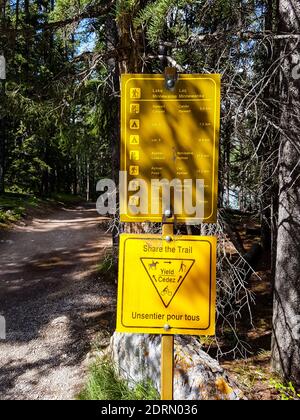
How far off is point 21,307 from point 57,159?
68.6 ft

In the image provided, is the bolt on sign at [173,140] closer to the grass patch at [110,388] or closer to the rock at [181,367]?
the rock at [181,367]

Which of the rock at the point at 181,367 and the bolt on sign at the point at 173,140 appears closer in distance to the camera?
the bolt on sign at the point at 173,140

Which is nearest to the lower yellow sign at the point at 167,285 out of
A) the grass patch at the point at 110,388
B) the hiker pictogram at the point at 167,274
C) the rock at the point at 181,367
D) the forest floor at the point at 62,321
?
the hiker pictogram at the point at 167,274

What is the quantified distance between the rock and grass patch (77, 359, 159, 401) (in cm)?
9

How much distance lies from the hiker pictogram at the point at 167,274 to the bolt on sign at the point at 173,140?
286 mm

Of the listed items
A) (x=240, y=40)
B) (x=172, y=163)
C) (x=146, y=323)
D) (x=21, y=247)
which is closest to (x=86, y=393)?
(x=146, y=323)

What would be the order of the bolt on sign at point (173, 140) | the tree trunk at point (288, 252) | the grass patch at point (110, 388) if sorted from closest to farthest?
the bolt on sign at point (173, 140)
the grass patch at point (110, 388)
the tree trunk at point (288, 252)

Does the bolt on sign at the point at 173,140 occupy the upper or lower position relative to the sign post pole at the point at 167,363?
upper

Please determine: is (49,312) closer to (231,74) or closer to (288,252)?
(288,252)

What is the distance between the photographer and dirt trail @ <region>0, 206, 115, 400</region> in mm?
5184

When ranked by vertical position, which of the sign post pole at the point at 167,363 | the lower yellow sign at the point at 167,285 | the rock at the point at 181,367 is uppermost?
the lower yellow sign at the point at 167,285

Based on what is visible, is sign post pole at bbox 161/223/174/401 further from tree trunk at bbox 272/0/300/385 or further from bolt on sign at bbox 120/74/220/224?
tree trunk at bbox 272/0/300/385

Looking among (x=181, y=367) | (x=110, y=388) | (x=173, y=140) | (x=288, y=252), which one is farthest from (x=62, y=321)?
(x=173, y=140)

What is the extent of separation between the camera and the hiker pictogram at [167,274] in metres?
2.36
